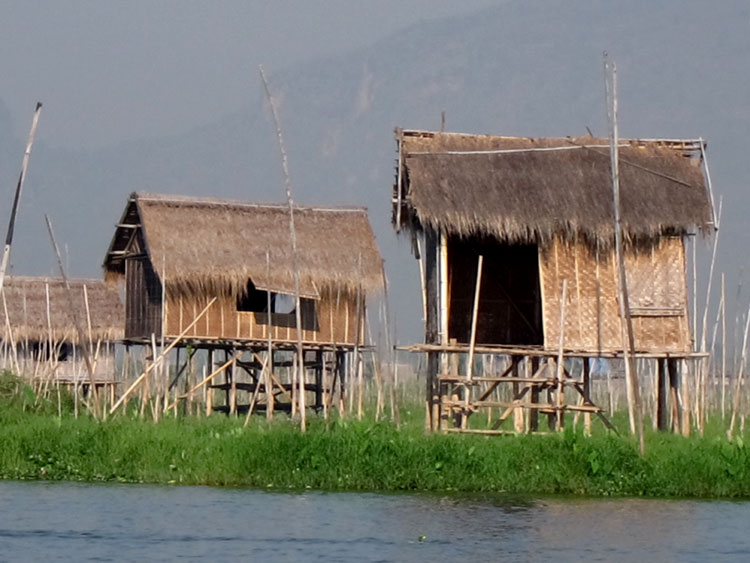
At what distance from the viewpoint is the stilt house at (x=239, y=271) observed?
27.9 m

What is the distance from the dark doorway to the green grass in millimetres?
5517

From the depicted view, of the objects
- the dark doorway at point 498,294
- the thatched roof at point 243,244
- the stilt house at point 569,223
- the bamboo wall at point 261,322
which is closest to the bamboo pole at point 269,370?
the thatched roof at point 243,244

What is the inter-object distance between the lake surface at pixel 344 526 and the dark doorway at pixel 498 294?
22.7 ft

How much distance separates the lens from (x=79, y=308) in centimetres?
3603

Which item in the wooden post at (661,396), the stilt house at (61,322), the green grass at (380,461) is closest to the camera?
the green grass at (380,461)

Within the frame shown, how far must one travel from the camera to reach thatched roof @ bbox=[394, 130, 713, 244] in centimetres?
2192

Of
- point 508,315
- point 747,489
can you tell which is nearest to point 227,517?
point 747,489

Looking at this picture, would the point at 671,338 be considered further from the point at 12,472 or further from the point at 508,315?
the point at 12,472

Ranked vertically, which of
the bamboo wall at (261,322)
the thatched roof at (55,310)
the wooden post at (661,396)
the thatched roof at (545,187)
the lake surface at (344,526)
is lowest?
the lake surface at (344,526)

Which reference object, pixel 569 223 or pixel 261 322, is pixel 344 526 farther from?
pixel 261 322

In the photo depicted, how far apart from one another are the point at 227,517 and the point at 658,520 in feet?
14.6

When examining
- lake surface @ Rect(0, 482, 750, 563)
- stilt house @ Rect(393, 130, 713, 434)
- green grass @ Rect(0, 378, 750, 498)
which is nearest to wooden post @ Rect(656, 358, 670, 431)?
stilt house @ Rect(393, 130, 713, 434)

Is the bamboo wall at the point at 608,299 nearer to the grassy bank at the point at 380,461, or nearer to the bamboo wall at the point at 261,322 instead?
the grassy bank at the point at 380,461

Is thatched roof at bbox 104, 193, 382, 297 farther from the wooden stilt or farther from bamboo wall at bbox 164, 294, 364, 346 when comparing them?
the wooden stilt
